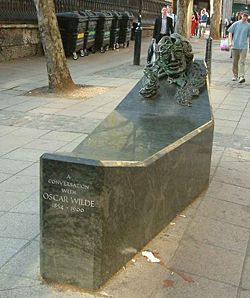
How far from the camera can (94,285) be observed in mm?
3213

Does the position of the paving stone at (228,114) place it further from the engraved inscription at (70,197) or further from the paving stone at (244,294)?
the engraved inscription at (70,197)

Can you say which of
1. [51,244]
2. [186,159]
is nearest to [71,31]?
[186,159]

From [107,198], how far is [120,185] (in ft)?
0.47

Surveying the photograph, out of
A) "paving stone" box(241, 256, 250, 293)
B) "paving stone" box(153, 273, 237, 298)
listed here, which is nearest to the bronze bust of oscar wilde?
"paving stone" box(241, 256, 250, 293)

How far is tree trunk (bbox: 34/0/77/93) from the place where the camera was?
35.5ft

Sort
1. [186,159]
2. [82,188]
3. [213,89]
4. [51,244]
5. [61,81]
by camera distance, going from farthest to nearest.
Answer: [213,89] < [61,81] < [186,159] < [51,244] < [82,188]

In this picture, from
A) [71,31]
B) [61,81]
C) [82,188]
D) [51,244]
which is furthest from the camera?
[71,31]

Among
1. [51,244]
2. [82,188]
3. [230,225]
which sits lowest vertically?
[230,225]

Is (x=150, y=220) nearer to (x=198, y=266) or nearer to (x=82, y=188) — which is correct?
(x=198, y=266)

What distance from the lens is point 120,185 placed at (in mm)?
3170

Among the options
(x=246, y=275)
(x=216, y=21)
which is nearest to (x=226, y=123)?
(x=246, y=275)

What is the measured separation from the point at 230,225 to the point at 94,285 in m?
1.67

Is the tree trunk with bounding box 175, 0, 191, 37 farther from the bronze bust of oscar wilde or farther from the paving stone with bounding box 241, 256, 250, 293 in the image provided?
the paving stone with bounding box 241, 256, 250, 293

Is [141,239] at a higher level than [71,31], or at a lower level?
lower
